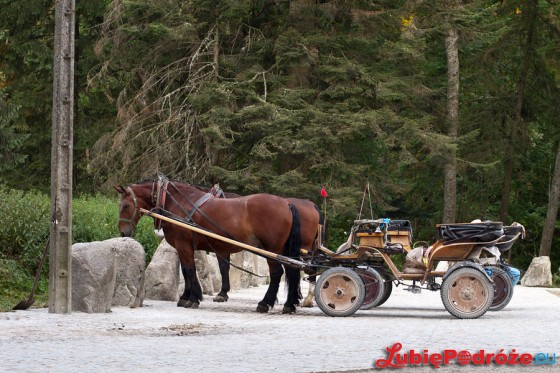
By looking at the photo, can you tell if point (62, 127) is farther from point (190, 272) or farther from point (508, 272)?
point (508, 272)

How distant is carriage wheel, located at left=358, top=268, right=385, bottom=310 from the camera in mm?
17641

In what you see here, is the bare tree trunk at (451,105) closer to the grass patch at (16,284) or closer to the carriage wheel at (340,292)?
the grass patch at (16,284)

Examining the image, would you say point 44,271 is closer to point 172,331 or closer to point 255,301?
point 255,301

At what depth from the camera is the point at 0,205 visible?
20.7 metres

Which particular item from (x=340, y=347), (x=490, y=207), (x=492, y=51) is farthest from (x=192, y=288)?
(x=490, y=207)

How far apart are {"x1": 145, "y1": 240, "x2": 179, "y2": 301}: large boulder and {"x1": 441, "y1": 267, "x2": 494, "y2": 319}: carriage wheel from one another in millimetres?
5241

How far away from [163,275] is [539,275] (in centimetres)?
1572

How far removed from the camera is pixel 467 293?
17141 mm

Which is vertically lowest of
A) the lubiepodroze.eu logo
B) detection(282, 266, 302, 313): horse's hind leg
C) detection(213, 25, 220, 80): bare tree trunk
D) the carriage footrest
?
the lubiepodroze.eu logo

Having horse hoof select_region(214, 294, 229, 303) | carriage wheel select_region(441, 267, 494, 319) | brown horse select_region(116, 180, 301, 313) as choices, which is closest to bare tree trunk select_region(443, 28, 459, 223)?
horse hoof select_region(214, 294, 229, 303)

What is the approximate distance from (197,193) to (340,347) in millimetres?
7468

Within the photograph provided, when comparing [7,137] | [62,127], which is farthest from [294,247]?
[7,137]

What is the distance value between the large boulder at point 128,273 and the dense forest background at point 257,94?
33.2ft

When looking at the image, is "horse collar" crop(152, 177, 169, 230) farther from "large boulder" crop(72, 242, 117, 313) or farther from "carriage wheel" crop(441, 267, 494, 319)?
"carriage wheel" crop(441, 267, 494, 319)
